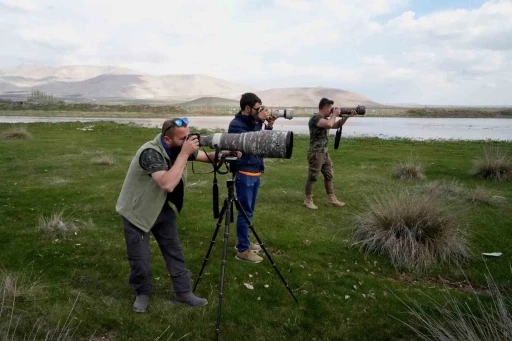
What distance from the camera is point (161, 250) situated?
4.03m

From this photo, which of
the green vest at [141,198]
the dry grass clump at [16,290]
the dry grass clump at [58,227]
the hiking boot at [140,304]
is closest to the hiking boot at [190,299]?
the hiking boot at [140,304]

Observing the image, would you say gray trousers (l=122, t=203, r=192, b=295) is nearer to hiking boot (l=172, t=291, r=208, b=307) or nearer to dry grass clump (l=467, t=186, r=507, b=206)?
hiking boot (l=172, t=291, r=208, b=307)

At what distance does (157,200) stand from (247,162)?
1.51m

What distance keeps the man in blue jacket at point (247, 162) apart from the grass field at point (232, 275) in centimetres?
65

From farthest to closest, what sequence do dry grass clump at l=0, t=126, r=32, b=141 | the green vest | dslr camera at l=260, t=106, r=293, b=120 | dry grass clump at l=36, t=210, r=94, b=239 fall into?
1. dry grass clump at l=0, t=126, r=32, b=141
2. dry grass clump at l=36, t=210, r=94, b=239
3. dslr camera at l=260, t=106, r=293, b=120
4. the green vest

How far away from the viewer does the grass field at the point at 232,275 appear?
379 cm

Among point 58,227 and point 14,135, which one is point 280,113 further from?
point 14,135

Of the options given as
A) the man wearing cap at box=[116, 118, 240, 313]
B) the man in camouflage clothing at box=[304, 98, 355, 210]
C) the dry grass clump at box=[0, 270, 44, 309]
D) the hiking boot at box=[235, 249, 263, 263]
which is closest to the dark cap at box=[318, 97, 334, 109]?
the man in camouflage clothing at box=[304, 98, 355, 210]

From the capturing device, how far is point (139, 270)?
3.95 m

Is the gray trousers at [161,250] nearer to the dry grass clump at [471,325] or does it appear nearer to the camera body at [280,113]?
the camera body at [280,113]

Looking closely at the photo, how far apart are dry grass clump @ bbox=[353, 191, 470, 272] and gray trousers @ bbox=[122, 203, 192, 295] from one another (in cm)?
301

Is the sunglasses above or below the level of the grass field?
above

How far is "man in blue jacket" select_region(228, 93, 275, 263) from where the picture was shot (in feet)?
15.8

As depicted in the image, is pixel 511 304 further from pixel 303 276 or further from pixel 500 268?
pixel 303 276
